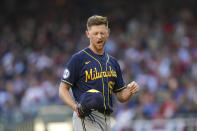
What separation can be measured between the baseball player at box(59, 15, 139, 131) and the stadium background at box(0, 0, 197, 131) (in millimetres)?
6046

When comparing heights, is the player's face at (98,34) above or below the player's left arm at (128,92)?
above

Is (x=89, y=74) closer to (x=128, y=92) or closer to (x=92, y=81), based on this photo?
(x=92, y=81)

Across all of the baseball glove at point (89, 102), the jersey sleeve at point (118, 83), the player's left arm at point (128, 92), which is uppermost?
the jersey sleeve at point (118, 83)

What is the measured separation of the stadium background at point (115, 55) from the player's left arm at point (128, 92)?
5.61 meters

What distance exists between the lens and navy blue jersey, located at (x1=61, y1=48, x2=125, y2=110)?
553 centimetres

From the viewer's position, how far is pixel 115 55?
15.4m

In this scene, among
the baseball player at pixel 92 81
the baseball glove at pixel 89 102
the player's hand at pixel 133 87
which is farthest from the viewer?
the player's hand at pixel 133 87

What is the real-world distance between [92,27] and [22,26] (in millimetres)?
13588

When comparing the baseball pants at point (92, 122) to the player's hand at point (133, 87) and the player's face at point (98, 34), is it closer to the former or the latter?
the player's hand at point (133, 87)

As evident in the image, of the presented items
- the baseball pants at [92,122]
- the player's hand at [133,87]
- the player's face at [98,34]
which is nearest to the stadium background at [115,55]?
the player's hand at [133,87]

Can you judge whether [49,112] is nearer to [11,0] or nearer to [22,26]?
[22,26]

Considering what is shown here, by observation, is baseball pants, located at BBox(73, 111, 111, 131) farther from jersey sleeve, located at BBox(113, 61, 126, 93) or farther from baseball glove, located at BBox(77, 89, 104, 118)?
jersey sleeve, located at BBox(113, 61, 126, 93)

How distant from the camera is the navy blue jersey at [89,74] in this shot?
18.2ft

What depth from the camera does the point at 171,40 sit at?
1509cm
